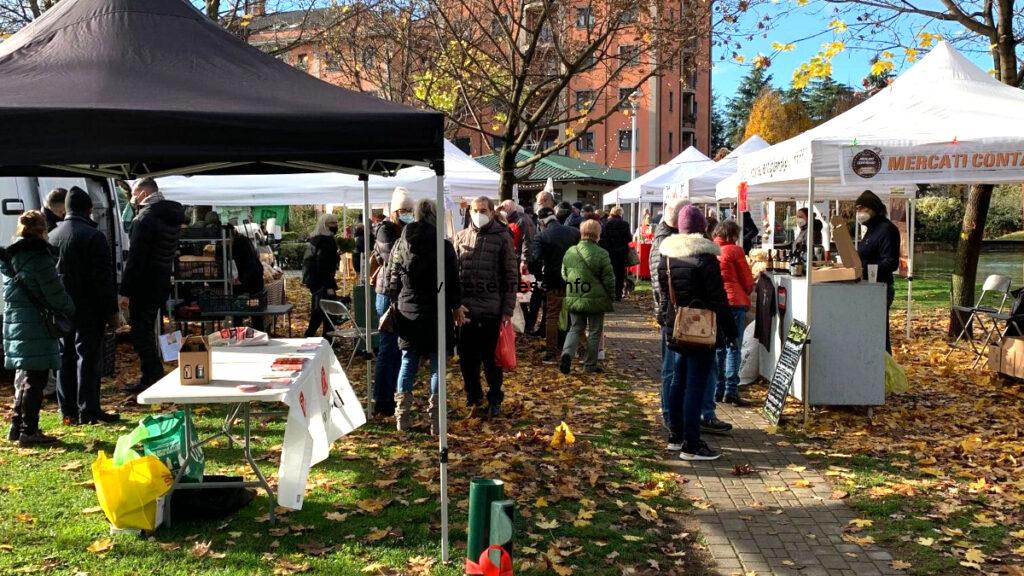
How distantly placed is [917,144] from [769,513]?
10.5 feet

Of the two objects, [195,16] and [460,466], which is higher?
[195,16]

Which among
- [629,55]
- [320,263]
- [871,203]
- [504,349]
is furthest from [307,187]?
[871,203]

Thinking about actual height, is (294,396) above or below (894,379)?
above

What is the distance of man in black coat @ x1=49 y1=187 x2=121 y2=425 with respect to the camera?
7238mm

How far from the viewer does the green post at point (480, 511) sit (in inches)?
162

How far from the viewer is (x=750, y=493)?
5.80m

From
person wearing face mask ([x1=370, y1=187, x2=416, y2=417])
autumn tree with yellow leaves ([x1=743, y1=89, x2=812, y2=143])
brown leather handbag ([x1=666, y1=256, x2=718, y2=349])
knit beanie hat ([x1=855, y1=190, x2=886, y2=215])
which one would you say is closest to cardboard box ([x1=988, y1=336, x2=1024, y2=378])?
knit beanie hat ([x1=855, y1=190, x2=886, y2=215])

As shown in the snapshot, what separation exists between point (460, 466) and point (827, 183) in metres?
7.70

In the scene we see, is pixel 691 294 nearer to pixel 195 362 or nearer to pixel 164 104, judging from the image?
pixel 195 362

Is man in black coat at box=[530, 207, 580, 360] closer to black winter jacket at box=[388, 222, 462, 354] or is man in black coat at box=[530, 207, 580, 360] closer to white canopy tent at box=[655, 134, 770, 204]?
black winter jacket at box=[388, 222, 462, 354]

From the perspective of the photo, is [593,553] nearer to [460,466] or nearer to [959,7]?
[460,466]

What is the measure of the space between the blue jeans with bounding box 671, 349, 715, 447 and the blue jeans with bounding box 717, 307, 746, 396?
1725mm

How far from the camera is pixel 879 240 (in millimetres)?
8602

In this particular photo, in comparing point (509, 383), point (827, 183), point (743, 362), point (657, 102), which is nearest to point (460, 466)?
point (509, 383)
